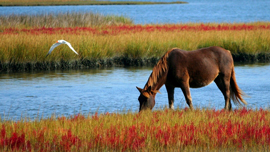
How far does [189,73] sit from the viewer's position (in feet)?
29.0

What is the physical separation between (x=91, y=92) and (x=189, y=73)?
4.91 m

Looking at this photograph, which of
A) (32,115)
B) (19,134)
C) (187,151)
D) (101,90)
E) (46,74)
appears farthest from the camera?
(46,74)

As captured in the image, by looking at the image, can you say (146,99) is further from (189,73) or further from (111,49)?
(111,49)

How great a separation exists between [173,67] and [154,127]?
1941 mm

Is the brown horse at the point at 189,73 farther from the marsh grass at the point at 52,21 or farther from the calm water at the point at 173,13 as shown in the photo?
the calm water at the point at 173,13

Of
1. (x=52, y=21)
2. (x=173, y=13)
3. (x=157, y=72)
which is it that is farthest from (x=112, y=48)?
(x=173, y=13)

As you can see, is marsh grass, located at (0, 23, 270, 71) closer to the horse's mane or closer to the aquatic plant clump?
the horse's mane

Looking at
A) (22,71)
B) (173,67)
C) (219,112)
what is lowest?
(22,71)

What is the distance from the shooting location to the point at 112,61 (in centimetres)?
1861

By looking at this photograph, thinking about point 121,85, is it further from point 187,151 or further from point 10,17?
point 10,17

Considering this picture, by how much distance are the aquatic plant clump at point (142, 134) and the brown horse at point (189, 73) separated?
0.91 m

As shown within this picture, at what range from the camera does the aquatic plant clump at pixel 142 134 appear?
249 inches

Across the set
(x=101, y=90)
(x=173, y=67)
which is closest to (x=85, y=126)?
(x=173, y=67)

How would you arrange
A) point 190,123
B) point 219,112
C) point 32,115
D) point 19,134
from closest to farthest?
point 19,134
point 190,123
point 219,112
point 32,115
